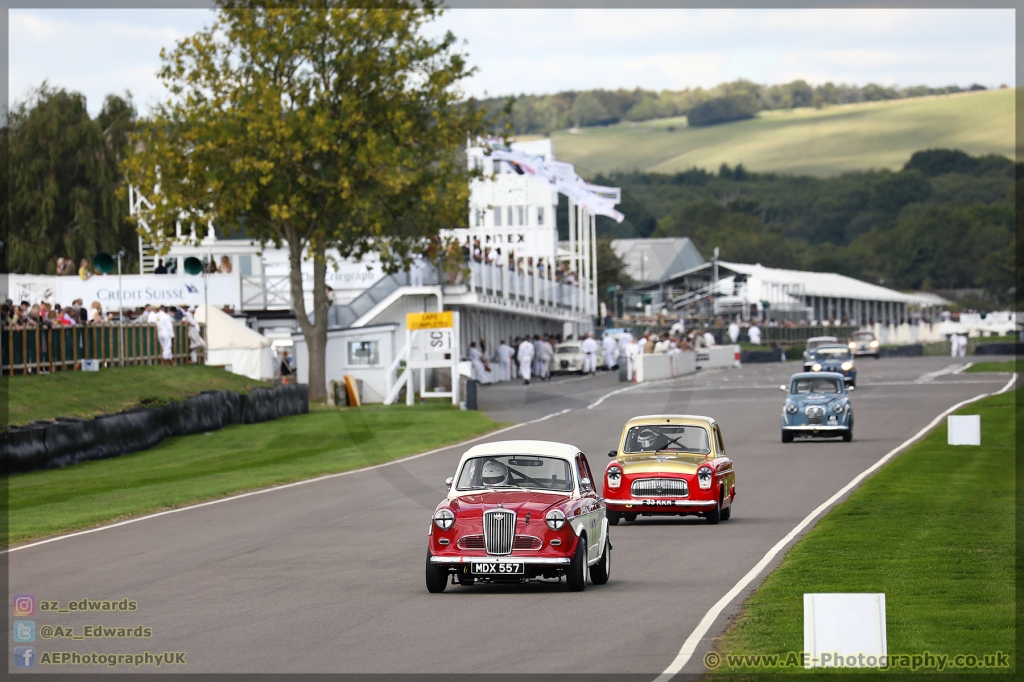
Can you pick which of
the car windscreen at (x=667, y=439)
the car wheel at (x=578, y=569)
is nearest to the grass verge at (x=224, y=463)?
the car windscreen at (x=667, y=439)

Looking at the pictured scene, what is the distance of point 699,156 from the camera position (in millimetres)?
134500

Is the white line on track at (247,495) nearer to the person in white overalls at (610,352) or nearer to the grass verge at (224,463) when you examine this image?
the grass verge at (224,463)

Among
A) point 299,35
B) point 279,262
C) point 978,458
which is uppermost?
point 299,35

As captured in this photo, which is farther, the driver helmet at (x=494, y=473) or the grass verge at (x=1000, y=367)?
the grass verge at (x=1000, y=367)

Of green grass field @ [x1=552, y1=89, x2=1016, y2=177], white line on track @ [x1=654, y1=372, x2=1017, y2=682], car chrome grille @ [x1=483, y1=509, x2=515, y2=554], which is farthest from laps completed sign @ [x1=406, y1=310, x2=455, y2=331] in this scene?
green grass field @ [x1=552, y1=89, x2=1016, y2=177]

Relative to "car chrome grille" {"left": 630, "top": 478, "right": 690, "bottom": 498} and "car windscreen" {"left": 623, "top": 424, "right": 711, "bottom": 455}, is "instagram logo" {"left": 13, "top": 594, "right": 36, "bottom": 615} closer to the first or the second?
"car chrome grille" {"left": 630, "top": 478, "right": 690, "bottom": 498}

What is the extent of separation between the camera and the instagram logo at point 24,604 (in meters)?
13.5

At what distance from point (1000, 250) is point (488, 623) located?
148 m

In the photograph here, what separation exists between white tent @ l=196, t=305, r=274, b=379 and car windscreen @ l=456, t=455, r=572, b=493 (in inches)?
1306

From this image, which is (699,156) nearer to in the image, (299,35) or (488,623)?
(299,35)

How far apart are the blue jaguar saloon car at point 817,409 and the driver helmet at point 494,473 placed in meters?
20.1

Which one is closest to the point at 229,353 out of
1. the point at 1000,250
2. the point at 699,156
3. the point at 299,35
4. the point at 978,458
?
the point at 299,35

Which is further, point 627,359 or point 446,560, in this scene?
point 627,359

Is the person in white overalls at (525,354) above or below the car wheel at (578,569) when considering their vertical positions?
above
